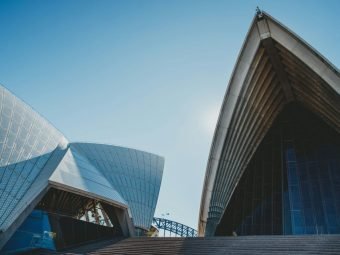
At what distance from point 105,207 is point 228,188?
7496mm

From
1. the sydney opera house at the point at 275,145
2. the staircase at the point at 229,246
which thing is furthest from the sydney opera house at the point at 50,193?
the sydney opera house at the point at 275,145

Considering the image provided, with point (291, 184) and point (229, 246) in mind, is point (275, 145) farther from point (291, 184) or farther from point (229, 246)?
point (229, 246)

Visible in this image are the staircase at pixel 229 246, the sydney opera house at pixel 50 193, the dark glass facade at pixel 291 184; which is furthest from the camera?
the dark glass facade at pixel 291 184

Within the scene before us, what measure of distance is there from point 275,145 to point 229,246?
32.9 feet

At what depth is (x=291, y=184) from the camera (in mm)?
15930

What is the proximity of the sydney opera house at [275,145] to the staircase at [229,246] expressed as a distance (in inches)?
186

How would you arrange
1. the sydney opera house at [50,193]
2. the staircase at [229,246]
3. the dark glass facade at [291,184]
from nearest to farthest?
the staircase at [229,246], the sydney opera house at [50,193], the dark glass facade at [291,184]

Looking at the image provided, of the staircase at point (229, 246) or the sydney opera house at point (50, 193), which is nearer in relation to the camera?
the staircase at point (229, 246)

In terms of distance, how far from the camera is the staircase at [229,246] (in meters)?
8.77

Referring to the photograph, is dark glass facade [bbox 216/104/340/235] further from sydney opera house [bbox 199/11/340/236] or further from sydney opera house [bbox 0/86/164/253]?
sydney opera house [bbox 0/86/164/253]

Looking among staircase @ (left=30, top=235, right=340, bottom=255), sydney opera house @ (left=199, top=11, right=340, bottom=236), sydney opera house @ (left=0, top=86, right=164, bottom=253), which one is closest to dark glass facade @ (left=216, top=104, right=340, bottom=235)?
sydney opera house @ (left=199, top=11, right=340, bottom=236)

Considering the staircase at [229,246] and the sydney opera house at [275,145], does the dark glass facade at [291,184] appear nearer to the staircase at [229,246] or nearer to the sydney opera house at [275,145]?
the sydney opera house at [275,145]

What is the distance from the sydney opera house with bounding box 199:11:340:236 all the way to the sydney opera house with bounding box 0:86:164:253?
5704mm

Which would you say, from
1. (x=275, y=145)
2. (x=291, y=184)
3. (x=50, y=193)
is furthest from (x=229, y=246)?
(x=50, y=193)
